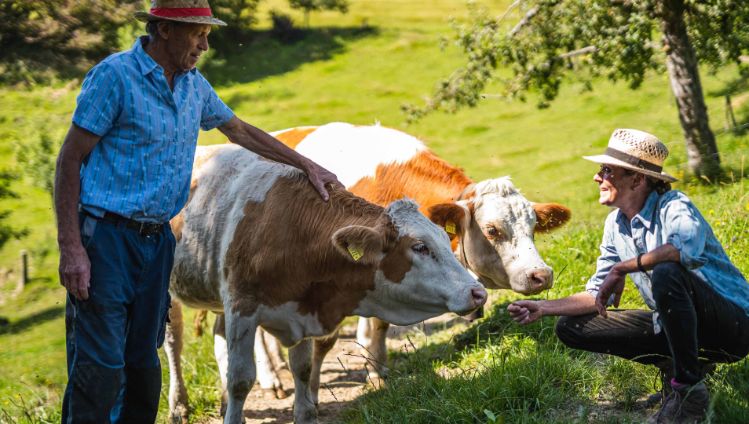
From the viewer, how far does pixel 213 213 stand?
5918 mm

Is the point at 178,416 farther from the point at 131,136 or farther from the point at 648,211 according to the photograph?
the point at 648,211

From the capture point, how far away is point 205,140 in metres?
19.5

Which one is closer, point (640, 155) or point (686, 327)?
point (686, 327)

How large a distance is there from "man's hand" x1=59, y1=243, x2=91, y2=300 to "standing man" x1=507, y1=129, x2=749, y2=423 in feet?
7.36

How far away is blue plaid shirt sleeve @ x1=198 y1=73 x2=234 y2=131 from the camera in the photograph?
494 cm

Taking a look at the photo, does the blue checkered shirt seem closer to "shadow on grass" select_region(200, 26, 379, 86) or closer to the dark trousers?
the dark trousers

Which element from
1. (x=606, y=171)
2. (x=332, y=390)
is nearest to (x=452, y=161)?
(x=332, y=390)

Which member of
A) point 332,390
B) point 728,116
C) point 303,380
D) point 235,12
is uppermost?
point 235,12

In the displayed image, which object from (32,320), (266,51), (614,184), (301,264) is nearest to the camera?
(614,184)

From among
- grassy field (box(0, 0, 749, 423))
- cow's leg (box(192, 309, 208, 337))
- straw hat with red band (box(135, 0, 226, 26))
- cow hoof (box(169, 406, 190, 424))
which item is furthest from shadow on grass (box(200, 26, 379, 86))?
straw hat with red band (box(135, 0, 226, 26))

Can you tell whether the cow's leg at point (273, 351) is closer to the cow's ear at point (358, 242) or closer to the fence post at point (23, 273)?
the cow's ear at point (358, 242)

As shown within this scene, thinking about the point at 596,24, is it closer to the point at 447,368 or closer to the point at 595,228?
the point at 595,228

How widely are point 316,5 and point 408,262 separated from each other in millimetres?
22072

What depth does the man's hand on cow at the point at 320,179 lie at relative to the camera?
5414 millimetres
